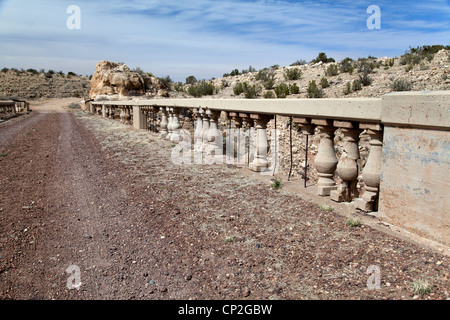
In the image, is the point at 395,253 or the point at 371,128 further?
the point at 371,128

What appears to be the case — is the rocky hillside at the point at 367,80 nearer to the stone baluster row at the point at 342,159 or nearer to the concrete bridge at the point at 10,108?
the stone baluster row at the point at 342,159

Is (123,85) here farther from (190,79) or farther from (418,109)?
(418,109)

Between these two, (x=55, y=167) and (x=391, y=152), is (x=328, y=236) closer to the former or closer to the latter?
(x=391, y=152)

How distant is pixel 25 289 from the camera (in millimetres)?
2410

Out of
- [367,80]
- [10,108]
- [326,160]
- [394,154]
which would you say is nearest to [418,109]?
A: [394,154]

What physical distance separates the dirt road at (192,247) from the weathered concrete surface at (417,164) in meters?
0.27

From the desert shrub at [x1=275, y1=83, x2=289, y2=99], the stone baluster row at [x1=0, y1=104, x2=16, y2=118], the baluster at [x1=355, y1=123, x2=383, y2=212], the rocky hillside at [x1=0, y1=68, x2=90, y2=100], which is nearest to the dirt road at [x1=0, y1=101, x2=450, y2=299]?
the baluster at [x1=355, y1=123, x2=383, y2=212]

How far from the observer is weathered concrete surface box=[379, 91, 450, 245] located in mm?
2680

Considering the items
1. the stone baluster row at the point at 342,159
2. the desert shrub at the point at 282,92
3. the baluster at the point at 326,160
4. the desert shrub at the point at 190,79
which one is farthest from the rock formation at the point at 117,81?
the baluster at the point at 326,160

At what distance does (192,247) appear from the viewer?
2998mm

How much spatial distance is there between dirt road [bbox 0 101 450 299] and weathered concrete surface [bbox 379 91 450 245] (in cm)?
27

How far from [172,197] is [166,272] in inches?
74.0

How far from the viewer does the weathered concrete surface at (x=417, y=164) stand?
2.68m
